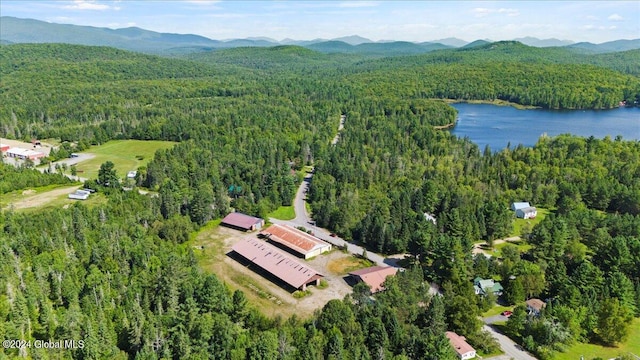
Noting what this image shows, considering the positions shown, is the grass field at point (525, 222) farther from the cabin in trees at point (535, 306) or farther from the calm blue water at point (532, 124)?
the calm blue water at point (532, 124)

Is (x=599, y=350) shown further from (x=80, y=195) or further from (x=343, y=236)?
(x=80, y=195)

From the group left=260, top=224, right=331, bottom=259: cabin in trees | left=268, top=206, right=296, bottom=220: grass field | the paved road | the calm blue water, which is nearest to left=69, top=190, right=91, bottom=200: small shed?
left=268, top=206, right=296, bottom=220: grass field

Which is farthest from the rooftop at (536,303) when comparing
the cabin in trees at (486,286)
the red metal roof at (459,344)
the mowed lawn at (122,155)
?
the mowed lawn at (122,155)

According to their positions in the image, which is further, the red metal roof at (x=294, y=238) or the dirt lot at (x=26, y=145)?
the dirt lot at (x=26, y=145)

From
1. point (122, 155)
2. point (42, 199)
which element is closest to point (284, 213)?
point (42, 199)

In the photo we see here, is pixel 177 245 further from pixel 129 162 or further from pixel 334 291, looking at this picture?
pixel 129 162

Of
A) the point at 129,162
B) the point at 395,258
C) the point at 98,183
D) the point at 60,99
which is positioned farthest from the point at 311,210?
the point at 60,99
